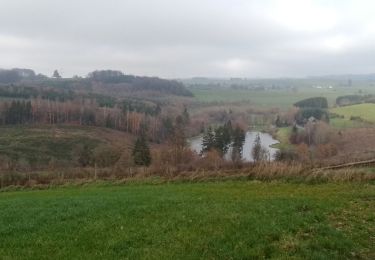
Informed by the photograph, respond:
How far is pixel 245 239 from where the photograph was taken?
11203mm

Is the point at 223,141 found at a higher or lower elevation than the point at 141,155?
lower

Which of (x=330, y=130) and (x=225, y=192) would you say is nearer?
(x=225, y=192)

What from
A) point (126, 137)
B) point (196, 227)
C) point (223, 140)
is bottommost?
point (126, 137)

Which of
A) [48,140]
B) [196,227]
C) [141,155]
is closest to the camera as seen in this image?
[196,227]

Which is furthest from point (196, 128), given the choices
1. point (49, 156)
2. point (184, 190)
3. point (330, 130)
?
point (184, 190)

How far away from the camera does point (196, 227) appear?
12562 millimetres

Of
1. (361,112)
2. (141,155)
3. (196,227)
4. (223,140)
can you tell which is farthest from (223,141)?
(196,227)

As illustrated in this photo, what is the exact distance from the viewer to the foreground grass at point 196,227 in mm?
10547

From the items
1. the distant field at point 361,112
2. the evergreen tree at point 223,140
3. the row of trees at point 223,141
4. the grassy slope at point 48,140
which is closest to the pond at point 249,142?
the row of trees at point 223,141

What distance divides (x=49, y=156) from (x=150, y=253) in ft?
352

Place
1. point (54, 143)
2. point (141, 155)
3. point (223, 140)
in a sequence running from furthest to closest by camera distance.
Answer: point (54, 143), point (223, 140), point (141, 155)

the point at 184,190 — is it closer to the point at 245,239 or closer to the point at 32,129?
the point at 245,239

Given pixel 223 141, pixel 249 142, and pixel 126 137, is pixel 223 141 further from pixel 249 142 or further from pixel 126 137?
pixel 126 137

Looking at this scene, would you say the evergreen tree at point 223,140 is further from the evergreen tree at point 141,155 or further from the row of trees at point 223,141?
the evergreen tree at point 141,155
